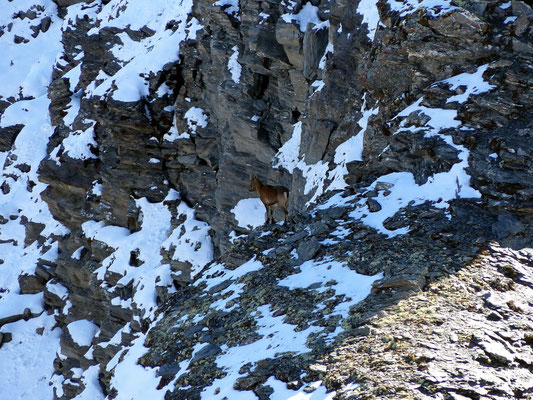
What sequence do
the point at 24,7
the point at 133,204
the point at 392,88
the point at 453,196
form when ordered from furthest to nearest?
1. the point at 24,7
2. the point at 133,204
3. the point at 392,88
4. the point at 453,196

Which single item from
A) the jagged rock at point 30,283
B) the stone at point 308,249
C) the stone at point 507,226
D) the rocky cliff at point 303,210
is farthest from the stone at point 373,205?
the jagged rock at point 30,283

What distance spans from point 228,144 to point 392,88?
16046mm

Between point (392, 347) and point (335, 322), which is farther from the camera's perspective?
point (335, 322)

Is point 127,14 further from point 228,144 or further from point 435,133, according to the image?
point 435,133

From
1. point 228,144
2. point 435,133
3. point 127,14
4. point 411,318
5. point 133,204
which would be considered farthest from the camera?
point 127,14

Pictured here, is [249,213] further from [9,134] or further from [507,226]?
[9,134]

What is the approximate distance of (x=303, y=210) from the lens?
62.0 ft

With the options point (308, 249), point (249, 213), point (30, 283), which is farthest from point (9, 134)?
point (308, 249)

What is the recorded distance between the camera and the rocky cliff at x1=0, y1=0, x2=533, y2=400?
9109mm

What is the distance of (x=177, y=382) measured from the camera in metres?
10.0

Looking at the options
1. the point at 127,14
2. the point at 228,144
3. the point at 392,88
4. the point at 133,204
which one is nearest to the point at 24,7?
the point at 127,14

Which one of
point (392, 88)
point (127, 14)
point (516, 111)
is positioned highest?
point (127, 14)

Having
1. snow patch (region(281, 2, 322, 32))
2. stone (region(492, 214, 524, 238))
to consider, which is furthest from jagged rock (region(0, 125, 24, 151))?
stone (region(492, 214, 524, 238))

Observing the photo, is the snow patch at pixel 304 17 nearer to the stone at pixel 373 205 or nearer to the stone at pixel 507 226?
the stone at pixel 373 205
